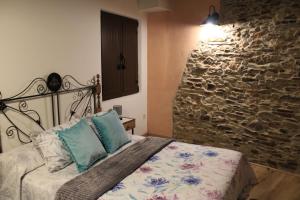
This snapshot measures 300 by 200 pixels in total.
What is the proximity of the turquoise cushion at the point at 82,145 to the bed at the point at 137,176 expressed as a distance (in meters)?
0.07

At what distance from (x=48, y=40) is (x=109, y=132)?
1.23 metres

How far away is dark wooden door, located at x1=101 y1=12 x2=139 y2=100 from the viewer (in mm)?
3729

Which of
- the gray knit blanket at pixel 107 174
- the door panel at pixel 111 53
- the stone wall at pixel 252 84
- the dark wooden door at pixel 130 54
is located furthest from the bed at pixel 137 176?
the dark wooden door at pixel 130 54

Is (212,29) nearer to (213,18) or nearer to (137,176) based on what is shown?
(213,18)

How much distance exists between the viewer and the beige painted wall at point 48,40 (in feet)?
7.97

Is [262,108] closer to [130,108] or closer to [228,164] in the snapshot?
[228,164]

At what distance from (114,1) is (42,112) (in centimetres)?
199

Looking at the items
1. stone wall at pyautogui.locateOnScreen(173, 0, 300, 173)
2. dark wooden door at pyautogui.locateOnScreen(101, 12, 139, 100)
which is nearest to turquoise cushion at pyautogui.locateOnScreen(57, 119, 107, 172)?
dark wooden door at pyautogui.locateOnScreen(101, 12, 139, 100)

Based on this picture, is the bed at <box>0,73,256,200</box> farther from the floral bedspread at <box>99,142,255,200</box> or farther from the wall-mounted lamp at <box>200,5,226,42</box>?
the wall-mounted lamp at <box>200,5,226,42</box>

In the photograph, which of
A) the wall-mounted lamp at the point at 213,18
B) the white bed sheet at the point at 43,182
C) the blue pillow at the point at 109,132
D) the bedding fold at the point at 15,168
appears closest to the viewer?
the white bed sheet at the point at 43,182

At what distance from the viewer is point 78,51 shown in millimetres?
3199

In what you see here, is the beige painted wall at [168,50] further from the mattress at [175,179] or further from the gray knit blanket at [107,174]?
the mattress at [175,179]

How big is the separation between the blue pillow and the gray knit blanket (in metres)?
0.12

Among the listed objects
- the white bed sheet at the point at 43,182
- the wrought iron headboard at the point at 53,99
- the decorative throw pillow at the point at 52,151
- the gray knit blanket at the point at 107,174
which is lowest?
the white bed sheet at the point at 43,182
